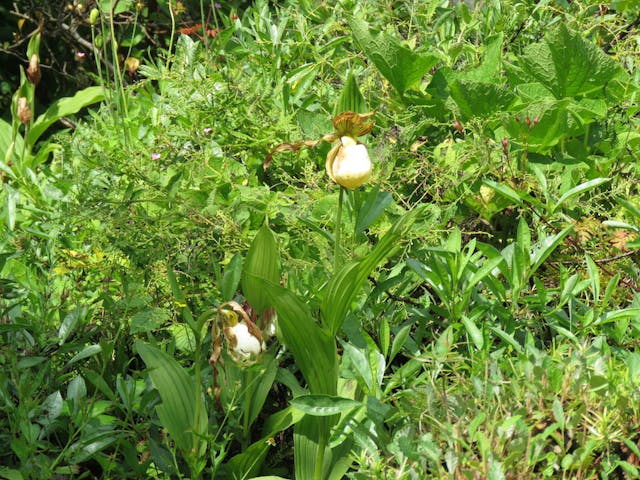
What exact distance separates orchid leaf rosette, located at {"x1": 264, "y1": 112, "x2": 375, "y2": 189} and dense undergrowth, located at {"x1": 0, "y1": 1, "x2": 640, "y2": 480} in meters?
0.12

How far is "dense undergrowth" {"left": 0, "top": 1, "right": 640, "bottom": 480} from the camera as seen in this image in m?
1.48

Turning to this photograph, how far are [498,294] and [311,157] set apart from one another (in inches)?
29.3

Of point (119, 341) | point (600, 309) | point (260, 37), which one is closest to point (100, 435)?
point (119, 341)

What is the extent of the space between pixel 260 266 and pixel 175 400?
0.29m

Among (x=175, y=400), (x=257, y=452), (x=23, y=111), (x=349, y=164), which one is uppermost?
(x=349, y=164)

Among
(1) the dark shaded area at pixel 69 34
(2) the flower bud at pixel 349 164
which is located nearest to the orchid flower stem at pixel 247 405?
(2) the flower bud at pixel 349 164

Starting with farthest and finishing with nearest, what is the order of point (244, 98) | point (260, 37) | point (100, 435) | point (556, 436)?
point (260, 37)
point (244, 98)
point (100, 435)
point (556, 436)

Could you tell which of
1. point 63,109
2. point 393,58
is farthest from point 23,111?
point 393,58

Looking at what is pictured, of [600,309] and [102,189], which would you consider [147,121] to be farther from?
[600,309]

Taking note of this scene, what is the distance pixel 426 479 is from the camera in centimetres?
134

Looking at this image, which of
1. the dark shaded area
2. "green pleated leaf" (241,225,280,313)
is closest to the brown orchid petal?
"green pleated leaf" (241,225,280,313)

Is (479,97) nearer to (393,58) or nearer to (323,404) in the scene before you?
(393,58)

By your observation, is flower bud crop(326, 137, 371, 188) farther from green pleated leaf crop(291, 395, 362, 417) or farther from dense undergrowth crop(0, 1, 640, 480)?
green pleated leaf crop(291, 395, 362, 417)

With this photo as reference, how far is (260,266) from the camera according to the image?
168 cm
